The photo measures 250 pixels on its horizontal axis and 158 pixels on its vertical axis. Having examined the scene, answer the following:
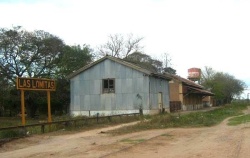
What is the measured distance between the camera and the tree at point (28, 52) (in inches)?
1887

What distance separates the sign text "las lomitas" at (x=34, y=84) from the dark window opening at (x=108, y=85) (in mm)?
15124

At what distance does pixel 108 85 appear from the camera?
36.5 meters

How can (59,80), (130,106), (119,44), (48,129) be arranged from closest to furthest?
1. (48,129)
2. (130,106)
3. (59,80)
4. (119,44)

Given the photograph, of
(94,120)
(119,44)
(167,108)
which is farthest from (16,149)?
(119,44)

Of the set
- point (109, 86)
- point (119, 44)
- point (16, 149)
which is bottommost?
point (16, 149)

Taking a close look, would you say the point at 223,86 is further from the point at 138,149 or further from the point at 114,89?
the point at 138,149

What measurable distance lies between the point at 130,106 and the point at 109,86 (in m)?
3.00

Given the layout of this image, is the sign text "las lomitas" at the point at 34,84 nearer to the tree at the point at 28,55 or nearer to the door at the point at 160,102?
the door at the point at 160,102

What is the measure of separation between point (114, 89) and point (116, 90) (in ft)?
0.83

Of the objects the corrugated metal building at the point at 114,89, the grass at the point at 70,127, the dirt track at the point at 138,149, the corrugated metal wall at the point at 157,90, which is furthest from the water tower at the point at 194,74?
the dirt track at the point at 138,149

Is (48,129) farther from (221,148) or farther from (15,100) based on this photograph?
(15,100)

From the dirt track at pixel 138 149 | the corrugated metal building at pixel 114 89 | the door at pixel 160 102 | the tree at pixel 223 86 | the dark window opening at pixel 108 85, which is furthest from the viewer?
the tree at pixel 223 86

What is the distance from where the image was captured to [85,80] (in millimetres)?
37562

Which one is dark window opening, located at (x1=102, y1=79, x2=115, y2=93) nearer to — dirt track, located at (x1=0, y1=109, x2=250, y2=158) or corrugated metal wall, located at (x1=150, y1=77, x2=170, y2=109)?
corrugated metal wall, located at (x1=150, y1=77, x2=170, y2=109)
